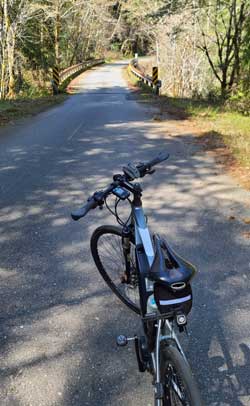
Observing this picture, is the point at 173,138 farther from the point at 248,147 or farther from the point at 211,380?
the point at 211,380

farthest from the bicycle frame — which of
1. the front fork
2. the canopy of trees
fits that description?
the canopy of trees

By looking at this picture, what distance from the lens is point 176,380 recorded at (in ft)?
6.12

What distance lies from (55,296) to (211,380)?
4.99 ft

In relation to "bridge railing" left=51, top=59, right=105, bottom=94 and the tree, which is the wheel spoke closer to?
the tree

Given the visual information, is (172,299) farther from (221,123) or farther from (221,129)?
(221,123)

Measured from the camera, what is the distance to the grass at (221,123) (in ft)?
26.9

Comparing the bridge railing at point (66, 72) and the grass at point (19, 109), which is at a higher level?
the bridge railing at point (66, 72)

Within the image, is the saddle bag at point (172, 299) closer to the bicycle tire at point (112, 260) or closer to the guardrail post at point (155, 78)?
the bicycle tire at point (112, 260)

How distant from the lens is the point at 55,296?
3.57 meters

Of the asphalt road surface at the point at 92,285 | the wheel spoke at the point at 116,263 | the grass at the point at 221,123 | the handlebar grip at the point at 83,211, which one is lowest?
the asphalt road surface at the point at 92,285

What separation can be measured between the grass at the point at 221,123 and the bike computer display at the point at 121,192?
5.09m

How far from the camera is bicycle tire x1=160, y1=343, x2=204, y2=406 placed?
1722 mm

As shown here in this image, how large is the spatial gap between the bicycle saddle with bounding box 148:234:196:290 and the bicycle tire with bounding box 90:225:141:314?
1219 millimetres

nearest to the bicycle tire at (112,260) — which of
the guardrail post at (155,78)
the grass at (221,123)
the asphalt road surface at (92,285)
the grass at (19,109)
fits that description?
the asphalt road surface at (92,285)
